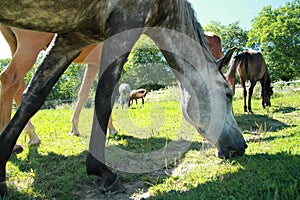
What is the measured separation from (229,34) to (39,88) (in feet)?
200

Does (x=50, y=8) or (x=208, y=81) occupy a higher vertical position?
(x=50, y=8)

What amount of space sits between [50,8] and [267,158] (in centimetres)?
242

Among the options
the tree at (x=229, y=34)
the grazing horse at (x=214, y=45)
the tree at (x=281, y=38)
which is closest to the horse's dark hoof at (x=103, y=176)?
the grazing horse at (x=214, y=45)

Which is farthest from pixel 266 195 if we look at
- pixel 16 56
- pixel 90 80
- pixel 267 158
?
pixel 90 80

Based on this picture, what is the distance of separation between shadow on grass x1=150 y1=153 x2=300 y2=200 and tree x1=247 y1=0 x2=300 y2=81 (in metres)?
32.1

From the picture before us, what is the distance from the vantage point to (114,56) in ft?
6.97

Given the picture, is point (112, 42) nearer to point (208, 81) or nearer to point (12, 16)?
point (12, 16)

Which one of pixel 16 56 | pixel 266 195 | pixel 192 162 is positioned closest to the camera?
pixel 266 195

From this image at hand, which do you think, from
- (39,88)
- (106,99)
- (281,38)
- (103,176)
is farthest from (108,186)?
(281,38)

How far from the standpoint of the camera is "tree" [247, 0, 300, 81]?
30516 mm

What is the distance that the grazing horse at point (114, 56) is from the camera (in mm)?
2010

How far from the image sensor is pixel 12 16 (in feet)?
6.11

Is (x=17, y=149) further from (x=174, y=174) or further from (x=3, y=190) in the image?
(x=174, y=174)

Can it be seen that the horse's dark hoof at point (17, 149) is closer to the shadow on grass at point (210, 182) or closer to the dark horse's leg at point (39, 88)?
the shadow on grass at point (210, 182)
